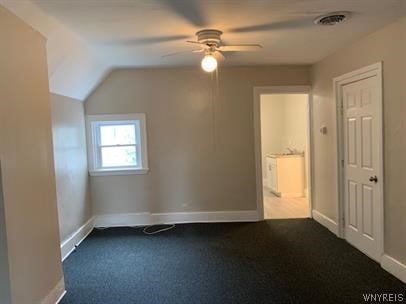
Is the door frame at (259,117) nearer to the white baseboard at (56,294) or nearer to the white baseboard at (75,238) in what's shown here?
the white baseboard at (75,238)

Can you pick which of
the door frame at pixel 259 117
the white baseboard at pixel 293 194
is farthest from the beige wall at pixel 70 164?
the white baseboard at pixel 293 194

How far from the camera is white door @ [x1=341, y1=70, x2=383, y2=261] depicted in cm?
337

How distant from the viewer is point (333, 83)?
4266 mm

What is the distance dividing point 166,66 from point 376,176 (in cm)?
314

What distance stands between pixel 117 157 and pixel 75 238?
4.80 ft

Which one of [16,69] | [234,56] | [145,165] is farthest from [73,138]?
[234,56]

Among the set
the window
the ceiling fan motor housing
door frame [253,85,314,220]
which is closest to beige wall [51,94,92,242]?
the window

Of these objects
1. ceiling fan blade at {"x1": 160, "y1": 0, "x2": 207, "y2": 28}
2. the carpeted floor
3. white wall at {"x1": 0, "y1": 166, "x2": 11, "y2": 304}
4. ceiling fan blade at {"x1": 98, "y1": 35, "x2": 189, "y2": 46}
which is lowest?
the carpeted floor

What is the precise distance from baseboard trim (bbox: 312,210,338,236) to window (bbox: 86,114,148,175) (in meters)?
2.75

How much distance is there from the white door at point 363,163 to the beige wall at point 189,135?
1392 millimetres

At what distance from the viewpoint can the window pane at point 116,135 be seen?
5129 millimetres

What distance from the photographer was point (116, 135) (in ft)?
16.9

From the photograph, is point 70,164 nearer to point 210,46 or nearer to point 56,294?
point 56,294

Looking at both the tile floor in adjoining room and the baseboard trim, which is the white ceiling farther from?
the tile floor in adjoining room
